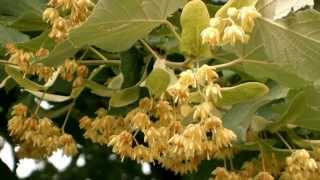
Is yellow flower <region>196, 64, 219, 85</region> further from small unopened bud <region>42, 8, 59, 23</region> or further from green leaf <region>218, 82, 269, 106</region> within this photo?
small unopened bud <region>42, 8, 59, 23</region>

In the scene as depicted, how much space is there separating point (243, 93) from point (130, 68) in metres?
0.22

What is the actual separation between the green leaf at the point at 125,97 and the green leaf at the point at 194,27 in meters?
0.12

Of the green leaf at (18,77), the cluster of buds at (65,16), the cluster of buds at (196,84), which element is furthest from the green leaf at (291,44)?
the green leaf at (18,77)

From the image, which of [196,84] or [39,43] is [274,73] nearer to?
[196,84]

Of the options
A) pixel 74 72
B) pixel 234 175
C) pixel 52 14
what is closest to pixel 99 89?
pixel 74 72

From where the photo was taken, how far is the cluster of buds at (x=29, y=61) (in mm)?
1112

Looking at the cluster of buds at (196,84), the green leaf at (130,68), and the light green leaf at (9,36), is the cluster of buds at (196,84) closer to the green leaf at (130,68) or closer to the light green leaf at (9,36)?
the green leaf at (130,68)

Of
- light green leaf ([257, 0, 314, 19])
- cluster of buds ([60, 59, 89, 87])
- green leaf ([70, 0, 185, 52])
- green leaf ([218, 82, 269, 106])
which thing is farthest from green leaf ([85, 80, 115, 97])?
light green leaf ([257, 0, 314, 19])

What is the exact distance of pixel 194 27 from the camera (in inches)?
39.3

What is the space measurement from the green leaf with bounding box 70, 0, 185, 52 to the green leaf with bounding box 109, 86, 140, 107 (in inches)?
3.5

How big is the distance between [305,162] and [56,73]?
404 mm

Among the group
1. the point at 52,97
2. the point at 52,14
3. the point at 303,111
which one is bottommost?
the point at 52,97

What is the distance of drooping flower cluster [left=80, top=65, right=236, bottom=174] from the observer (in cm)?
94

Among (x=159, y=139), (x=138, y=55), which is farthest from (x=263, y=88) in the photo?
(x=138, y=55)
